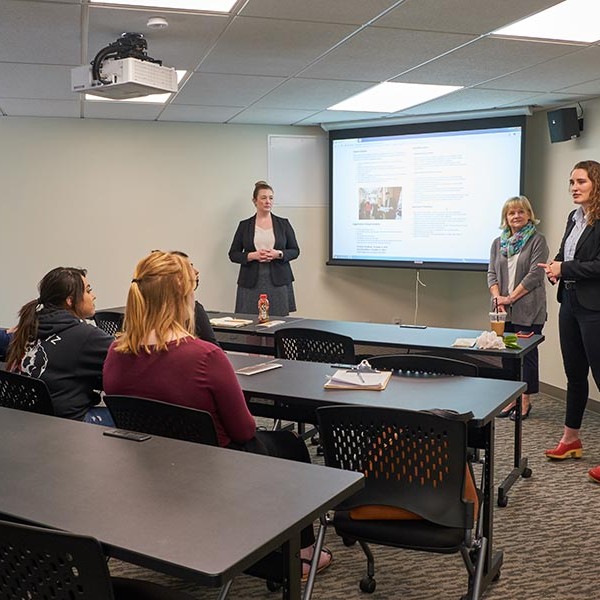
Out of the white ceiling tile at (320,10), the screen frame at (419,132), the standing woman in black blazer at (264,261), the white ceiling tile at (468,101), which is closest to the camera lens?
the white ceiling tile at (320,10)

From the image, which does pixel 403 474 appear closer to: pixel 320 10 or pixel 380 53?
pixel 320 10

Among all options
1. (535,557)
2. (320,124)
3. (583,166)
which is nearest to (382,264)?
(320,124)

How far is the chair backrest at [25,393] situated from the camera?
2615 mm

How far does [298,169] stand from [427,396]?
16.0 ft

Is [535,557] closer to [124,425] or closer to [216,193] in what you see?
[124,425]

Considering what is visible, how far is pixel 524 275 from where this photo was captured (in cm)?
507

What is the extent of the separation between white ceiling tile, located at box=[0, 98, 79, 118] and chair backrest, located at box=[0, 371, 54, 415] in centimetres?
349

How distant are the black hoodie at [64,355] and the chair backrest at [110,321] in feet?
6.23

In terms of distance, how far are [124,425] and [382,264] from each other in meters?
4.78

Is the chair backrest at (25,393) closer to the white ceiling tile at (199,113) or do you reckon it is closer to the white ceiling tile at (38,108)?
the white ceiling tile at (38,108)

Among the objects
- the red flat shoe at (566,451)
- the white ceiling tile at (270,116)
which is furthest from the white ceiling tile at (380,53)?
the red flat shoe at (566,451)

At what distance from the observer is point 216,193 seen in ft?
22.8

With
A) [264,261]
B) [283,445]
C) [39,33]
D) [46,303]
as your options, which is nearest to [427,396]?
[283,445]

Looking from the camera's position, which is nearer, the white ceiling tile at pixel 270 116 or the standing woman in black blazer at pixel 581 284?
the standing woman in black blazer at pixel 581 284
